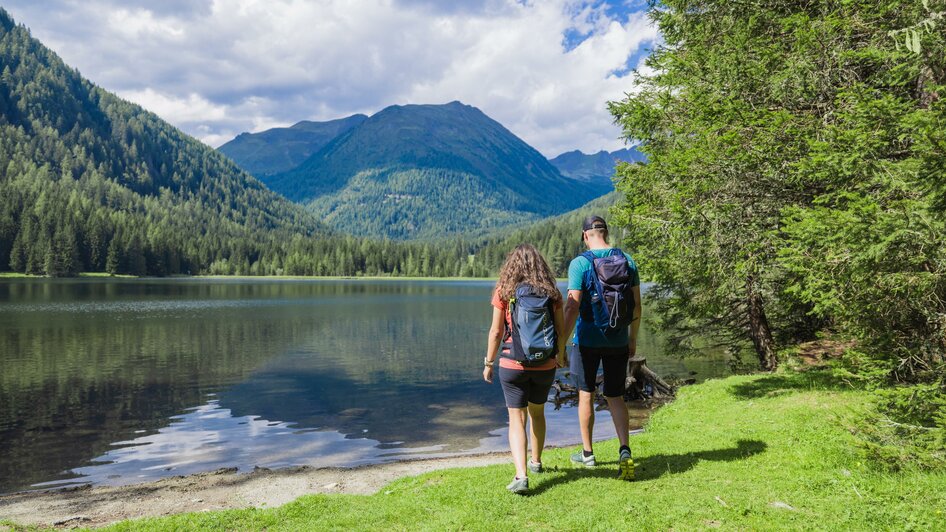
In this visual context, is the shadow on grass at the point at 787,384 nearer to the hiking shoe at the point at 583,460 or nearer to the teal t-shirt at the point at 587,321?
the hiking shoe at the point at 583,460

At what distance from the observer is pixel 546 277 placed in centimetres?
818

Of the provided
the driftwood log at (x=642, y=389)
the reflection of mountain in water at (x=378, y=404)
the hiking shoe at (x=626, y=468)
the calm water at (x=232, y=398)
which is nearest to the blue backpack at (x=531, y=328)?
the hiking shoe at (x=626, y=468)

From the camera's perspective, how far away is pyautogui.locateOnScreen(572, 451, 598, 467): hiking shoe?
31.2 feet

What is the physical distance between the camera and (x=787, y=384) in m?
15.6

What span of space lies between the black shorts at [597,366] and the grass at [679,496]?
57.7 inches

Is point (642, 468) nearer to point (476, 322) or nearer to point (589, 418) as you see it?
point (589, 418)

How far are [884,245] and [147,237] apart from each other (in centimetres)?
21675

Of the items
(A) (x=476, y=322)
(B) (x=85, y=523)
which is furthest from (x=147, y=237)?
(B) (x=85, y=523)

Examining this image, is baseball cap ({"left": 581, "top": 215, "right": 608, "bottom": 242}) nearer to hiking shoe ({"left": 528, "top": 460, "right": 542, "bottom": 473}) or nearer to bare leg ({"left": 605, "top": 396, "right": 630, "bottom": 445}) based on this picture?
bare leg ({"left": 605, "top": 396, "right": 630, "bottom": 445})

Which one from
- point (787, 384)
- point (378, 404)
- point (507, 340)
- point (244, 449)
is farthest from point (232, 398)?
point (787, 384)

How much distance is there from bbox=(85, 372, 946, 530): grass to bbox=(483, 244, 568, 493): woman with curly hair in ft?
2.57

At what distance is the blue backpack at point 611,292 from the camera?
847 cm

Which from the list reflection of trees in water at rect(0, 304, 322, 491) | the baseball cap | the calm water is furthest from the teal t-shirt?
reflection of trees in water at rect(0, 304, 322, 491)

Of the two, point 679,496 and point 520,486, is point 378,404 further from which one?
point 679,496
